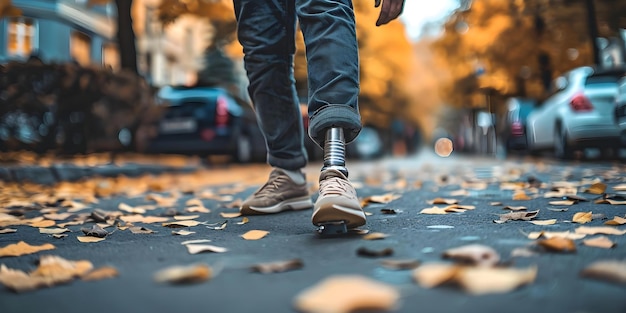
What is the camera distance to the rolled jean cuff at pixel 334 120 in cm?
225

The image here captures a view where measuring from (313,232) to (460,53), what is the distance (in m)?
20.5

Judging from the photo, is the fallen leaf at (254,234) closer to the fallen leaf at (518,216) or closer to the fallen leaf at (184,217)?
the fallen leaf at (184,217)

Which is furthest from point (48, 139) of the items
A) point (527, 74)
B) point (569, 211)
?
point (527, 74)

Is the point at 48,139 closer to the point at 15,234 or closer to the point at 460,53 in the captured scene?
the point at 15,234

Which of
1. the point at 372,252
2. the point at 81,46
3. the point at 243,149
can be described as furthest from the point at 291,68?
the point at 81,46

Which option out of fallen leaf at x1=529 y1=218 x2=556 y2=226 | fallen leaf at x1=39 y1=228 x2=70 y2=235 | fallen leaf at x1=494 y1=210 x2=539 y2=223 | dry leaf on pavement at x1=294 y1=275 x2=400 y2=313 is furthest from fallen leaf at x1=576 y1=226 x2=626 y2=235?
fallen leaf at x1=39 y1=228 x2=70 y2=235

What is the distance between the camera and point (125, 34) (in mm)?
9867

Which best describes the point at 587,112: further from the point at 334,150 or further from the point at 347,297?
the point at 347,297

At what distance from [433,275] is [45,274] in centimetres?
98

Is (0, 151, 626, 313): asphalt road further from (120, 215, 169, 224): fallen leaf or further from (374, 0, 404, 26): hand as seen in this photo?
(374, 0, 404, 26): hand

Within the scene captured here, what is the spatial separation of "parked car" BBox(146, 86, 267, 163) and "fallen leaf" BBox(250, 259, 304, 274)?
8201mm

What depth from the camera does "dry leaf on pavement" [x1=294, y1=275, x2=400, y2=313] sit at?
1155 millimetres

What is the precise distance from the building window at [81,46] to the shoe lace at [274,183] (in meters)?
23.7

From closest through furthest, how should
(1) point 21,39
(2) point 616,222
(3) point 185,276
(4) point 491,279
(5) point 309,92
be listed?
1. (4) point 491,279
2. (3) point 185,276
3. (2) point 616,222
4. (5) point 309,92
5. (1) point 21,39
